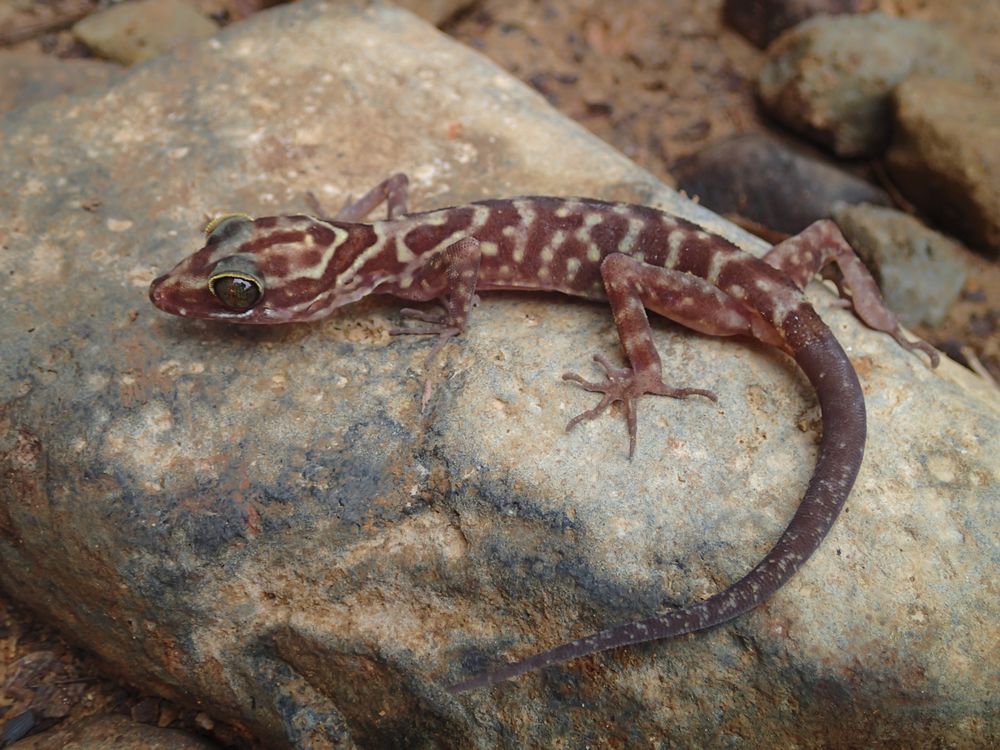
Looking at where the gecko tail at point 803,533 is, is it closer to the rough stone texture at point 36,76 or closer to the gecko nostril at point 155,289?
the gecko nostril at point 155,289

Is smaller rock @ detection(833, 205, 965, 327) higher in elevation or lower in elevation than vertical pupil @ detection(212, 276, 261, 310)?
lower

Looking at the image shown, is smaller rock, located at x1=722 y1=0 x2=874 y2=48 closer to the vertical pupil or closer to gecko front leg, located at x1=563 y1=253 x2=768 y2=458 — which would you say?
gecko front leg, located at x1=563 y1=253 x2=768 y2=458

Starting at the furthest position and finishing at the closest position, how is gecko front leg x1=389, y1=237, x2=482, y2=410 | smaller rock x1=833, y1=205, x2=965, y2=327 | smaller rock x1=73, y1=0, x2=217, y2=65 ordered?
smaller rock x1=73, y1=0, x2=217, y2=65 < smaller rock x1=833, y1=205, x2=965, y2=327 < gecko front leg x1=389, y1=237, x2=482, y2=410

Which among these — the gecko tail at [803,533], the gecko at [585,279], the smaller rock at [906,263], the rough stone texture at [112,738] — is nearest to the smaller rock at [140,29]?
the gecko at [585,279]

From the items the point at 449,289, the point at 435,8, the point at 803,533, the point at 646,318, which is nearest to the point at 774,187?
the point at 646,318

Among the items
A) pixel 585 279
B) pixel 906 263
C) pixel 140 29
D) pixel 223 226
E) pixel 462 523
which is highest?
pixel 223 226

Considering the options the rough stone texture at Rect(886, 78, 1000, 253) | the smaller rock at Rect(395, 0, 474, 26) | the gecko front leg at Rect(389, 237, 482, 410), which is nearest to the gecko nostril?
the gecko front leg at Rect(389, 237, 482, 410)

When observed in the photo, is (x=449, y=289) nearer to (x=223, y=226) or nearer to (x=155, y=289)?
(x=223, y=226)
